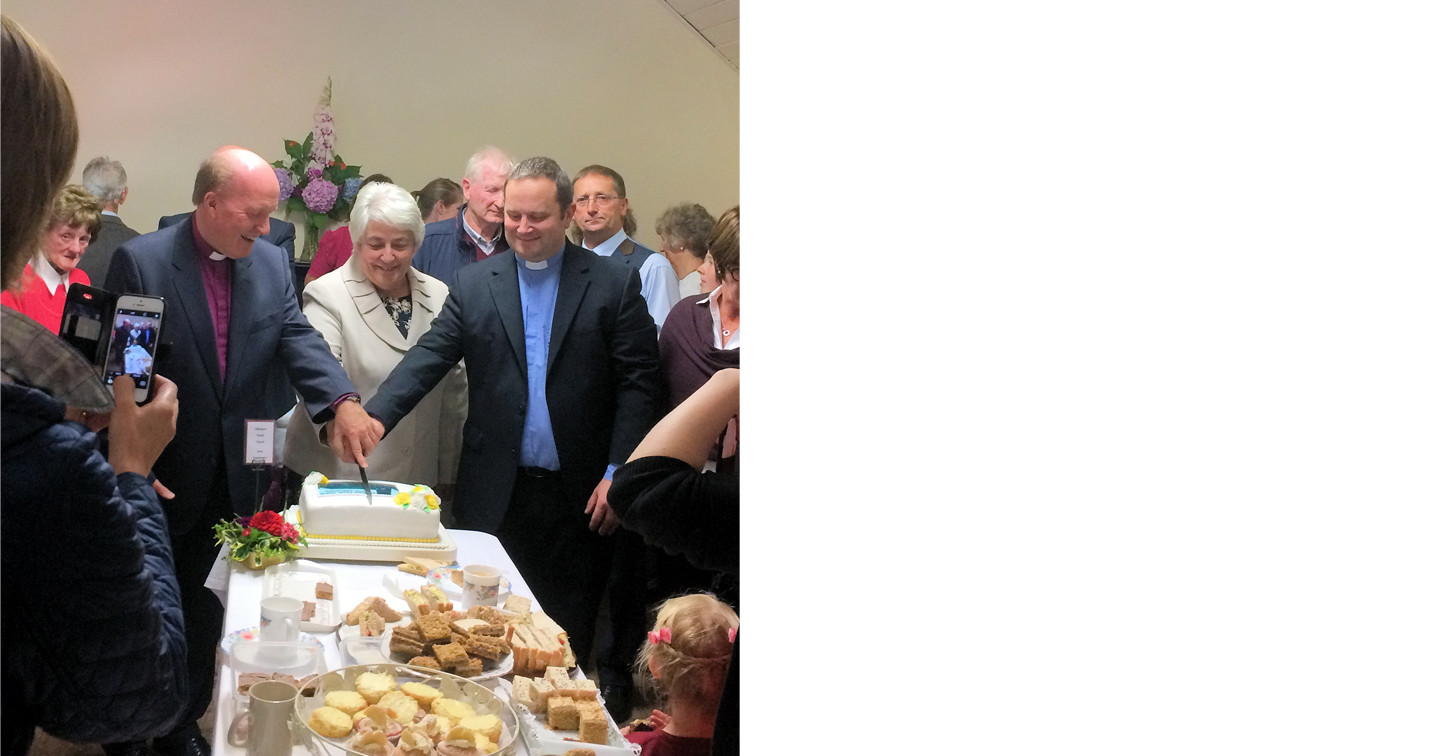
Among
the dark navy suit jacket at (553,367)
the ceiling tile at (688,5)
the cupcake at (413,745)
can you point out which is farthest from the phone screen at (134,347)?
the ceiling tile at (688,5)

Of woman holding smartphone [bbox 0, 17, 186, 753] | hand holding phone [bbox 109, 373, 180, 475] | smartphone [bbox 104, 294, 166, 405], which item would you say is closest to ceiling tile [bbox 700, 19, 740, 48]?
smartphone [bbox 104, 294, 166, 405]

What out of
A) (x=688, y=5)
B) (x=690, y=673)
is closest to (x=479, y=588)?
(x=690, y=673)

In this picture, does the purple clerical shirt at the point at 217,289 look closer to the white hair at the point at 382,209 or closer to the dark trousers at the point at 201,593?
the dark trousers at the point at 201,593

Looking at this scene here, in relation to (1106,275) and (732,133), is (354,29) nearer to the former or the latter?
(732,133)

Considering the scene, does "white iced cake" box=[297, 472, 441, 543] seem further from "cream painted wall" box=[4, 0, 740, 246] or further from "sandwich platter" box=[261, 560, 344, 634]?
"cream painted wall" box=[4, 0, 740, 246]

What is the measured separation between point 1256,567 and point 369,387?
4.60 ft

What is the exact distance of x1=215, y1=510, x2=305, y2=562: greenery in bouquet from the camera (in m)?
1.26

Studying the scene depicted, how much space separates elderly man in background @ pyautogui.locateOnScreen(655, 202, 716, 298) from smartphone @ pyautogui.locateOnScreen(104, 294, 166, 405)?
2.81 feet

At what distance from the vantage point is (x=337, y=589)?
123cm

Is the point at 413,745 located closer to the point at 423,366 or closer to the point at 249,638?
the point at 249,638

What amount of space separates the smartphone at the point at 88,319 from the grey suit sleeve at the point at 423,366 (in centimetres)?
66

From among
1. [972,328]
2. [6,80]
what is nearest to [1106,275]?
[972,328]

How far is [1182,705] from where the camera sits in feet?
1.03

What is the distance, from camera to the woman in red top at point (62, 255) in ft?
2.47
